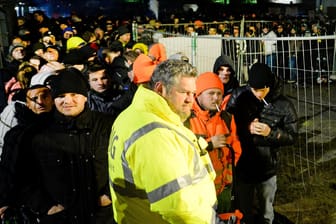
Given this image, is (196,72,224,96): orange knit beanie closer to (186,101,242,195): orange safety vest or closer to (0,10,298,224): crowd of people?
(0,10,298,224): crowd of people

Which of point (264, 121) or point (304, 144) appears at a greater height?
point (264, 121)

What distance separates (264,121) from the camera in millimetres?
3965

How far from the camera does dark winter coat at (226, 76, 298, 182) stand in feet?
12.9

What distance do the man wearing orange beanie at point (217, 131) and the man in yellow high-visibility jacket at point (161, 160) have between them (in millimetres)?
1260

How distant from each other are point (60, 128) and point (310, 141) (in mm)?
5473

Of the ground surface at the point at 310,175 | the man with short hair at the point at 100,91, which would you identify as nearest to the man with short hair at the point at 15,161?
the man with short hair at the point at 100,91

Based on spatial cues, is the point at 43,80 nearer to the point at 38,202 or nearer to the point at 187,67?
the point at 38,202

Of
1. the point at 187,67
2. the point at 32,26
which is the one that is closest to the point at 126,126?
the point at 187,67

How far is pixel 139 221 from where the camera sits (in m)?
2.06

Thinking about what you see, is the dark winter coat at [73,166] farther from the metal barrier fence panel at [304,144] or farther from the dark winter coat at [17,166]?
the metal barrier fence panel at [304,144]

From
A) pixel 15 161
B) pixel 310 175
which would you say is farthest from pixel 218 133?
pixel 310 175

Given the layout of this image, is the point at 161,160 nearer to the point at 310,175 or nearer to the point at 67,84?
the point at 67,84

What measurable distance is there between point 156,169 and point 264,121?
239cm

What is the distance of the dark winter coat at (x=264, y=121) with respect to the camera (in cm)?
394
